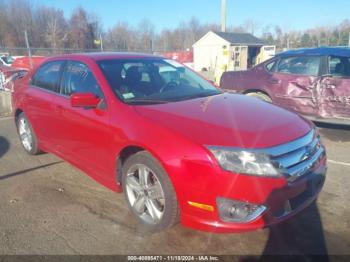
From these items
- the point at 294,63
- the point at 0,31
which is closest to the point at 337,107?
the point at 294,63

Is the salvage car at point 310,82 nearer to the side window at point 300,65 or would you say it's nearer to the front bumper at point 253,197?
the side window at point 300,65

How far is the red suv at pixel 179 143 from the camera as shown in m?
2.58

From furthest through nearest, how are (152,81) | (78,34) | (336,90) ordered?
(78,34), (336,90), (152,81)

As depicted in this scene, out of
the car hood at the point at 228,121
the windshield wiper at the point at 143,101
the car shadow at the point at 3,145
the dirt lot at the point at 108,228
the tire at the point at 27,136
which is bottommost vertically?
the car shadow at the point at 3,145

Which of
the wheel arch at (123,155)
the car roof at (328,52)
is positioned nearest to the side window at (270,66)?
the car roof at (328,52)

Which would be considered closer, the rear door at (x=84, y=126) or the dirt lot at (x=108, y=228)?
the dirt lot at (x=108, y=228)

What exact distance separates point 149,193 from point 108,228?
1.83ft

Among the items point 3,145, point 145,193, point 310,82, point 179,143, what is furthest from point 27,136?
point 310,82

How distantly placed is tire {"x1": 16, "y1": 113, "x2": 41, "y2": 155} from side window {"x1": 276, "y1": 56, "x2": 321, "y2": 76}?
502 cm

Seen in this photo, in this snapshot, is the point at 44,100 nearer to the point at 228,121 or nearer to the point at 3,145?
the point at 3,145

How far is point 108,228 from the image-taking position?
10.5 feet

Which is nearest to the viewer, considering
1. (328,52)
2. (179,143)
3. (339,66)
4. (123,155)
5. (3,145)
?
(179,143)

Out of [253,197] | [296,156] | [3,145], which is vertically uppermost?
[296,156]

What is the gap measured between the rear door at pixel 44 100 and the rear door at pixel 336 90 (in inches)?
191
